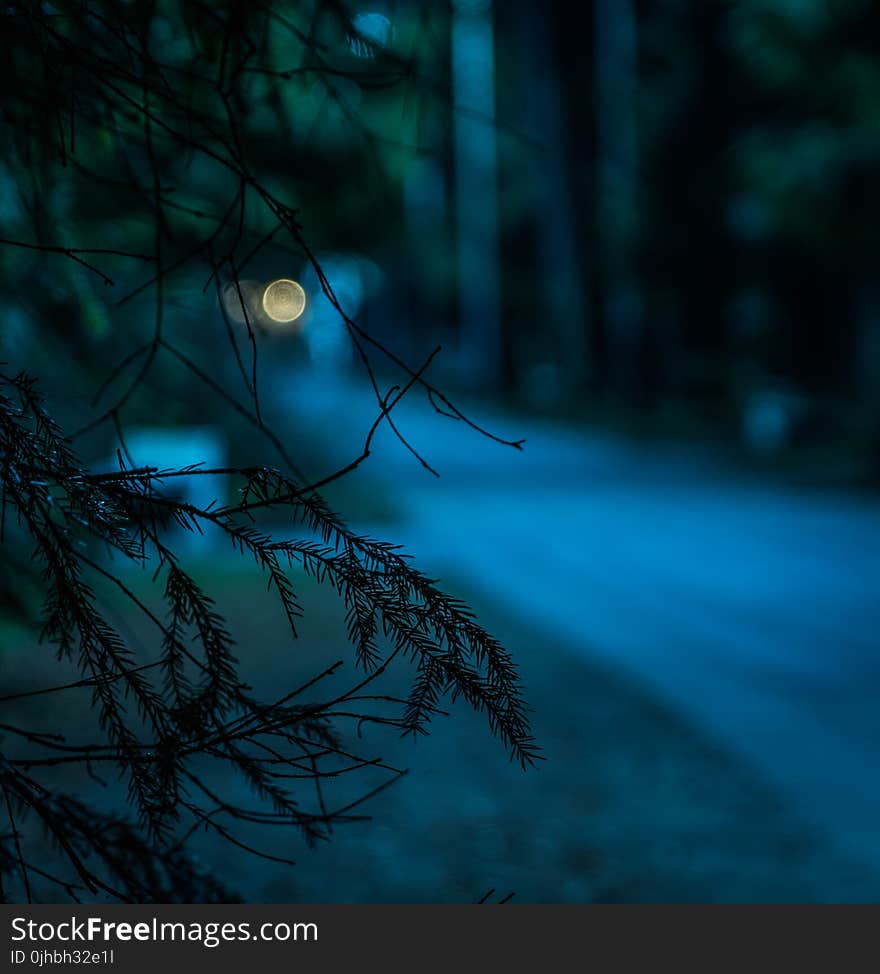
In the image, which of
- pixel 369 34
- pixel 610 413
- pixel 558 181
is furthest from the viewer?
pixel 558 181

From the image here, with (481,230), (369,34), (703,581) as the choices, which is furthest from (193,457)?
(481,230)

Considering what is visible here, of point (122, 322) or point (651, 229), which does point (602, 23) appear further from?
point (122, 322)

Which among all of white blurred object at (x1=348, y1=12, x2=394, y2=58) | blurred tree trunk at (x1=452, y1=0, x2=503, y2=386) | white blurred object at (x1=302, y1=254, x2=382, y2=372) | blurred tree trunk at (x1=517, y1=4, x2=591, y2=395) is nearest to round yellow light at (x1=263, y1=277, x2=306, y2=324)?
white blurred object at (x1=302, y1=254, x2=382, y2=372)

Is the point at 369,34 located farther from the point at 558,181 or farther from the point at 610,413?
the point at 558,181

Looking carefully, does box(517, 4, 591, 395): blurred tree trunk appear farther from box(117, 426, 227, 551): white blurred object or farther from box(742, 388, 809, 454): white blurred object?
box(117, 426, 227, 551): white blurred object

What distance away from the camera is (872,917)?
2527 millimetres

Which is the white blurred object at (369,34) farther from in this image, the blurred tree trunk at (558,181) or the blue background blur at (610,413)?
the blurred tree trunk at (558,181)

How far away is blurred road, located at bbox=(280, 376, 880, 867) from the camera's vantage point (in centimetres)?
745

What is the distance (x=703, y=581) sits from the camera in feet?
40.8

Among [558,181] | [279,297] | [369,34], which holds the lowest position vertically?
[369,34]

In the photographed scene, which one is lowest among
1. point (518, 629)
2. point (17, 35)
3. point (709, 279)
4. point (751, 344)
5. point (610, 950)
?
point (610, 950)

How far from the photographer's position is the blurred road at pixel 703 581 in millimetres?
7445

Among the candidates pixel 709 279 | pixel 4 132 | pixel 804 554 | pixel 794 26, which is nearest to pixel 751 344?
pixel 709 279

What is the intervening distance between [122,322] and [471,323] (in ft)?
156
